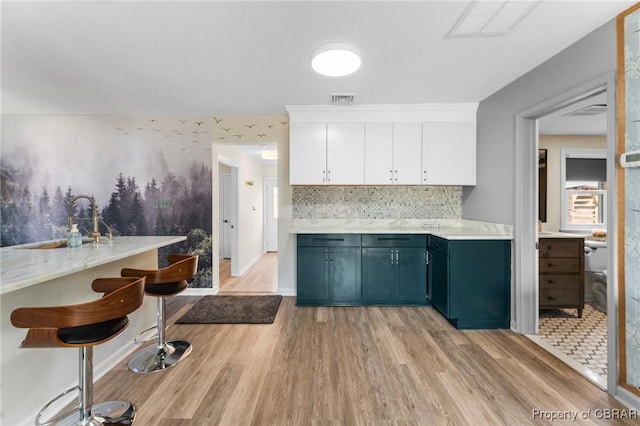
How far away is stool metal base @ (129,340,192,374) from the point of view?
213 centimetres

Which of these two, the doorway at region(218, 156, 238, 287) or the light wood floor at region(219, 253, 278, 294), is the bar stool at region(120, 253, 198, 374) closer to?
the light wood floor at region(219, 253, 278, 294)

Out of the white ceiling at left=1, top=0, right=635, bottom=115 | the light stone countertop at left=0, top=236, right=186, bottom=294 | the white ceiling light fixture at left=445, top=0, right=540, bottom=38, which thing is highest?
the white ceiling at left=1, top=0, right=635, bottom=115

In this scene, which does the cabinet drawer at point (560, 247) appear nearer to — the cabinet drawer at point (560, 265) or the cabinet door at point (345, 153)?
Answer: the cabinet drawer at point (560, 265)

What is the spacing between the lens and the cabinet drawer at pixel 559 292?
303 cm

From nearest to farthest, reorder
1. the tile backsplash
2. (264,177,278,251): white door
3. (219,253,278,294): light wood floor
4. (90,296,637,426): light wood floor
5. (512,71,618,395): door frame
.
→ (90,296,637,426): light wood floor → (512,71,618,395): door frame → the tile backsplash → (219,253,278,294): light wood floor → (264,177,278,251): white door

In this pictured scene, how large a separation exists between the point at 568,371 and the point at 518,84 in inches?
101

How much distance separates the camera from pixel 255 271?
526 centimetres

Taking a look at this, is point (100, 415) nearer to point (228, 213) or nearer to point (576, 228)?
point (228, 213)

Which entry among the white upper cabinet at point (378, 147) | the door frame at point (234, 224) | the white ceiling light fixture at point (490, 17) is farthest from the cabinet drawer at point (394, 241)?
the door frame at point (234, 224)

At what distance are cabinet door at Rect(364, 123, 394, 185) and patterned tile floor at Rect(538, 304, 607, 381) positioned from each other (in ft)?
7.52

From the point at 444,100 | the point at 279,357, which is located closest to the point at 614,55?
the point at 444,100

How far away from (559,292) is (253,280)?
412cm

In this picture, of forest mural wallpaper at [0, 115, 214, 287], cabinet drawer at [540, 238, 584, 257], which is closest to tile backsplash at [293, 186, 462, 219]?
cabinet drawer at [540, 238, 584, 257]

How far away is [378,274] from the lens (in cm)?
334
